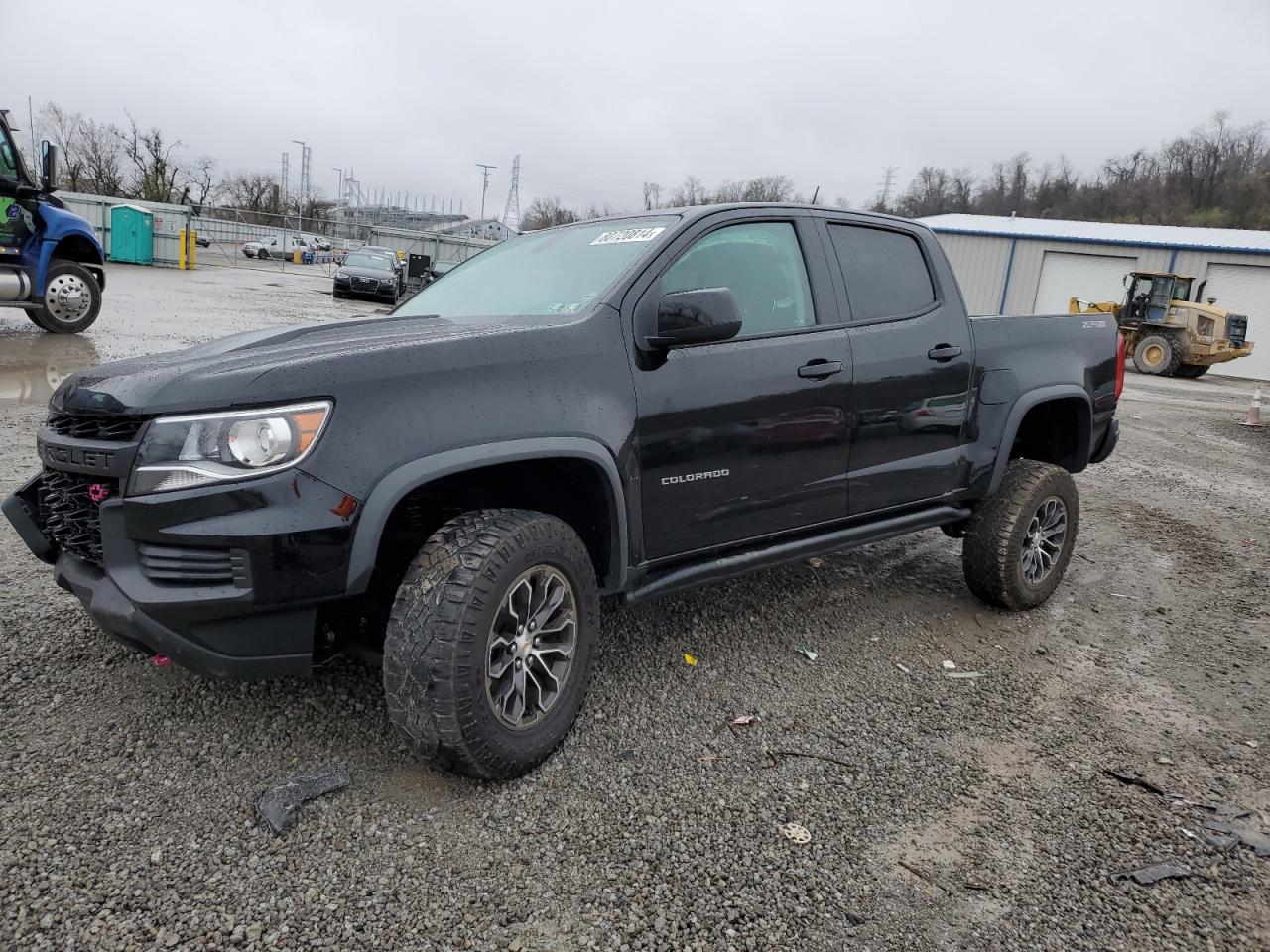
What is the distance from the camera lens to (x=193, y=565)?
2.23 metres

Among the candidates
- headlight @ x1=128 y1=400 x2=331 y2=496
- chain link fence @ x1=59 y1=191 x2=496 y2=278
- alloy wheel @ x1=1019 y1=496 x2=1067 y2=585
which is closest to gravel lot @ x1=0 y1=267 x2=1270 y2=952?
alloy wheel @ x1=1019 y1=496 x2=1067 y2=585

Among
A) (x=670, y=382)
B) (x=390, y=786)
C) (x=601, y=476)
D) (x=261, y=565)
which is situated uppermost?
(x=670, y=382)

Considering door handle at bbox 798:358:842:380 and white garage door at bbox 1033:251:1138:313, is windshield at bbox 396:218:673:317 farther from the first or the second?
white garage door at bbox 1033:251:1138:313

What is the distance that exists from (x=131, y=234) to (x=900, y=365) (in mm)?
32411

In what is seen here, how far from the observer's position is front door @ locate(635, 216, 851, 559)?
298cm

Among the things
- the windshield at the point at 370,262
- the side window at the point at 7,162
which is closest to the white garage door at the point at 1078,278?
the windshield at the point at 370,262

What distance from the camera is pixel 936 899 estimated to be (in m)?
2.31

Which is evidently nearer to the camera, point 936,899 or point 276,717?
point 936,899

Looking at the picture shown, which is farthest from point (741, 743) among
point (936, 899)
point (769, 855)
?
point (936, 899)

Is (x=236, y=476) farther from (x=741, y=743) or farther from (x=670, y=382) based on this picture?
(x=741, y=743)

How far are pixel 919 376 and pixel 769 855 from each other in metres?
2.22

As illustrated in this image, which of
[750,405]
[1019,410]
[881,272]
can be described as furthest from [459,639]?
[1019,410]

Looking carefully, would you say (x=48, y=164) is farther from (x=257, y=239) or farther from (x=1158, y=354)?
(x=257, y=239)

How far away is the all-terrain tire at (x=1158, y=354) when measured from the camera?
22.5 metres
